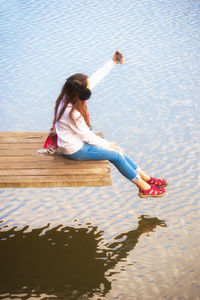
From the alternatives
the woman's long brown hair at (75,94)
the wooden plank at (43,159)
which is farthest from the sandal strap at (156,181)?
A: the woman's long brown hair at (75,94)

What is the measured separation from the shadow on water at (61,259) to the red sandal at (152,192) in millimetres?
229

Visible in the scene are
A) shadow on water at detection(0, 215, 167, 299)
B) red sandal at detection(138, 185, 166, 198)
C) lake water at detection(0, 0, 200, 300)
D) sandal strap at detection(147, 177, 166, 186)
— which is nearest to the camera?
shadow on water at detection(0, 215, 167, 299)

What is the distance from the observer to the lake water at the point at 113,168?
421 cm

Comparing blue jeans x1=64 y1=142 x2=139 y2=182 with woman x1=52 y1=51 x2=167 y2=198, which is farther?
blue jeans x1=64 y1=142 x2=139 y2=182

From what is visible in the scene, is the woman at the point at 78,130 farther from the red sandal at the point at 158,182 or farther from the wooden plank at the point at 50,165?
the red sandal at the point at 158,182

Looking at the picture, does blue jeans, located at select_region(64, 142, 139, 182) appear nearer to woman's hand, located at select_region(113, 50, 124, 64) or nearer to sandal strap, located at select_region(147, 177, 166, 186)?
sandal strap, located at select_region(147, 177, 166, 186)

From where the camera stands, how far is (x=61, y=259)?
14.6 ft

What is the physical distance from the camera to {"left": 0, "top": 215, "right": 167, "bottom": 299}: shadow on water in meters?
4.08

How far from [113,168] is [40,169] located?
61.6 inches

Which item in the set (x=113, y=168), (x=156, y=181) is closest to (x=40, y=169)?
(x=156, y=181)

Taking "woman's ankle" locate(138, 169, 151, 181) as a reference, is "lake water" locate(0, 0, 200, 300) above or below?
below

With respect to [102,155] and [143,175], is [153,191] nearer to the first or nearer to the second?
[143,175]

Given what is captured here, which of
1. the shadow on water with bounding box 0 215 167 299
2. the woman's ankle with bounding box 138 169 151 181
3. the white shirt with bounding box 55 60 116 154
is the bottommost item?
the shadow on water with bounding box 0 215 167 299

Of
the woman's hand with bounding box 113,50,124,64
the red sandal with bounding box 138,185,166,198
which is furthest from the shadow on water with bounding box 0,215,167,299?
the woman's hand with bounding box 113,50,124,64
